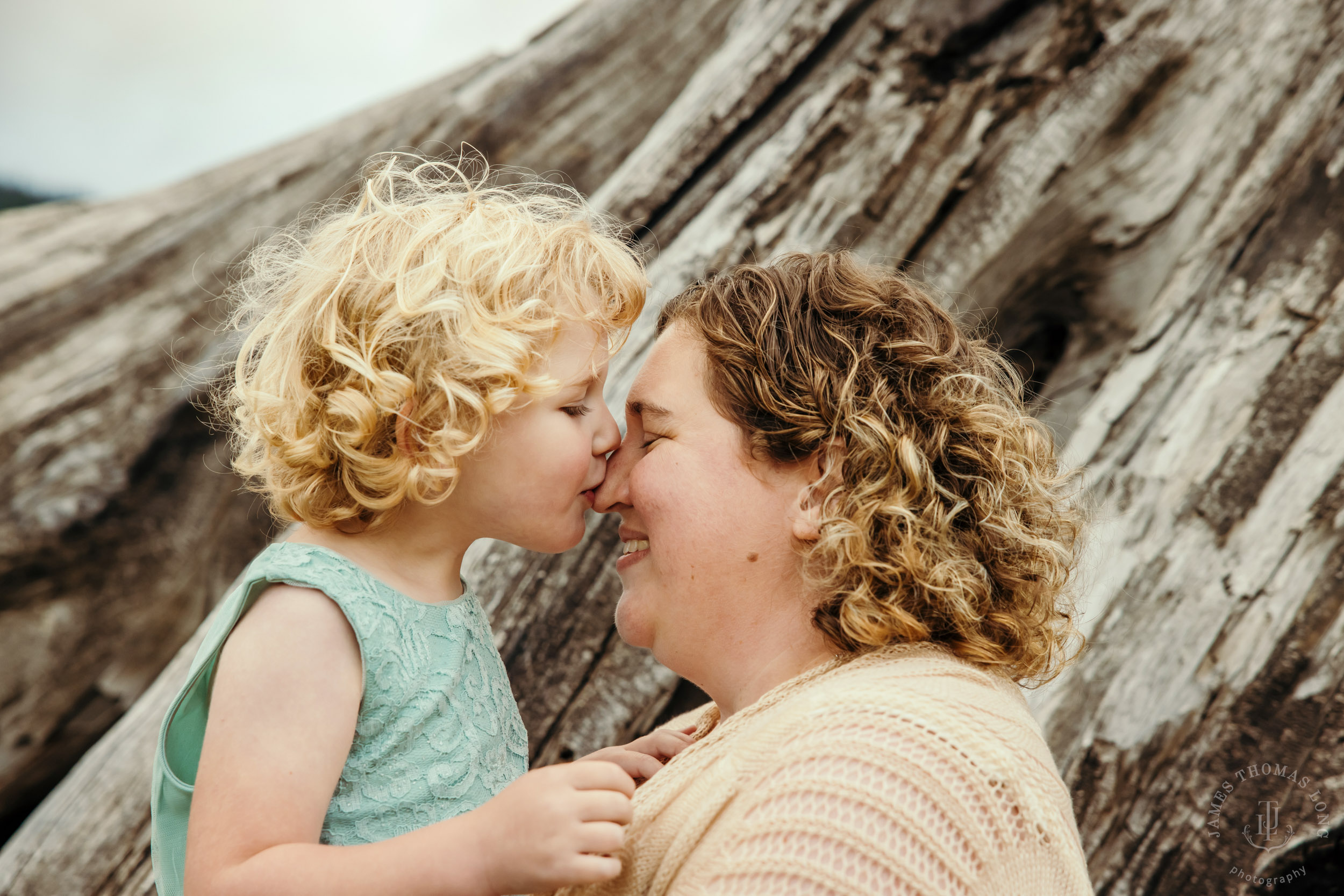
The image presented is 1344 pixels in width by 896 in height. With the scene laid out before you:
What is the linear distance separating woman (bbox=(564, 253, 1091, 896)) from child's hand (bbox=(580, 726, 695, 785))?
0.05m

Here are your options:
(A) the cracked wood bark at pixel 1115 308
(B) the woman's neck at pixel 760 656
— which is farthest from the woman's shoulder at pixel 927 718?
(A) the cracked wood bark at pixel 1115 308

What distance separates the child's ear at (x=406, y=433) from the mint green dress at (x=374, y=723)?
0.20 m

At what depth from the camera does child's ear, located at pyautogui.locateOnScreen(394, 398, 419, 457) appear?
1.46 m

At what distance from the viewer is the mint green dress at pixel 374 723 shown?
1.35 m

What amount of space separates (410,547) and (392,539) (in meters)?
0.03

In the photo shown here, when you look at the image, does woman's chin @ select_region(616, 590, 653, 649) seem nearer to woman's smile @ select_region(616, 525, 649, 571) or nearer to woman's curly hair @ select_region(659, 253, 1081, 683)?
woman's smile @ select_region(616, 525, 649, 571)

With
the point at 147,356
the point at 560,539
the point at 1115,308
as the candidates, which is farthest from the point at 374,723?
the point at 1115,308

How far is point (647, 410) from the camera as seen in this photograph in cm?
154

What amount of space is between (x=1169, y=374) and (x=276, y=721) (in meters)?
1.98

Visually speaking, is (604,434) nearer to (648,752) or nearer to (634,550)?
(634,550)

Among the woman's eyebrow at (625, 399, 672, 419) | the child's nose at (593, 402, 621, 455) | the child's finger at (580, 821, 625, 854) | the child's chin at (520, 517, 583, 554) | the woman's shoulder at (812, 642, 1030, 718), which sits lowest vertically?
the child's chin at (520, 517, 583, 554)

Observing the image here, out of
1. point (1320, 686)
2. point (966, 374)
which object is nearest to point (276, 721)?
point (966, 374)

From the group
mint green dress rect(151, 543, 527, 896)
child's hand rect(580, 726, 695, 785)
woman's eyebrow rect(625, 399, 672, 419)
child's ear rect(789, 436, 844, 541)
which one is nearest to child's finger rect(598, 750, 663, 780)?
child's hand rect(580, 726, 695, 785)

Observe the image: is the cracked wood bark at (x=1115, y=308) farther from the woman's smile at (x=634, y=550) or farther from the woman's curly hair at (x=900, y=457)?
the woman's curly hair at (x=900, y=457)
